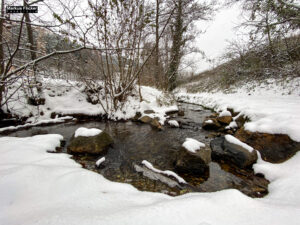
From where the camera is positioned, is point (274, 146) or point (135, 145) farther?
point (135, 145)

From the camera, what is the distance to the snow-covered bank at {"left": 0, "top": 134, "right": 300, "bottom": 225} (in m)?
0.92

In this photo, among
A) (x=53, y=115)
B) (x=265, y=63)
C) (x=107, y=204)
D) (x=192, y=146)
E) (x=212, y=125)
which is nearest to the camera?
(x=107, y=204)

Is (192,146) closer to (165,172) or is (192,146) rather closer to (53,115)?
(165,172)

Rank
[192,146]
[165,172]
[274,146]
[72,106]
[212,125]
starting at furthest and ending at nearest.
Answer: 1. [72,106]
2. [212,125]
3. [192,146]
4. [274,146]
5. [165,172]

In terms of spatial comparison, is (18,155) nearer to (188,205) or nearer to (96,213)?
(96,213)

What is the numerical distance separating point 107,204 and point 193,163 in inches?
70.1

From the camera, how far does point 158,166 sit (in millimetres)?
2666

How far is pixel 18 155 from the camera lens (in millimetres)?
2021

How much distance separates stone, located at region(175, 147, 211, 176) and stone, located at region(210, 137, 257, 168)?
1.63 feet

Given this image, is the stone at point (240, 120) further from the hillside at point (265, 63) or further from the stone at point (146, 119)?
the stone at point (146, 119)

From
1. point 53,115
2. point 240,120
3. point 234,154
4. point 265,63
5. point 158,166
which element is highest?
point 265,63

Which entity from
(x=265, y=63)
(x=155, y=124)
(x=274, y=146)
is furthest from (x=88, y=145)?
(x=265, y=63)

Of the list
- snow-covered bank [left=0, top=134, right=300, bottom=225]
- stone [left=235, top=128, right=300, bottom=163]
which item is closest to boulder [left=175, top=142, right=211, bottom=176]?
snow-covered bank [left=0, top=134, right=300, bottom=225]

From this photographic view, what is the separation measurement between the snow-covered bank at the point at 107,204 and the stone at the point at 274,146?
0.78 meters
